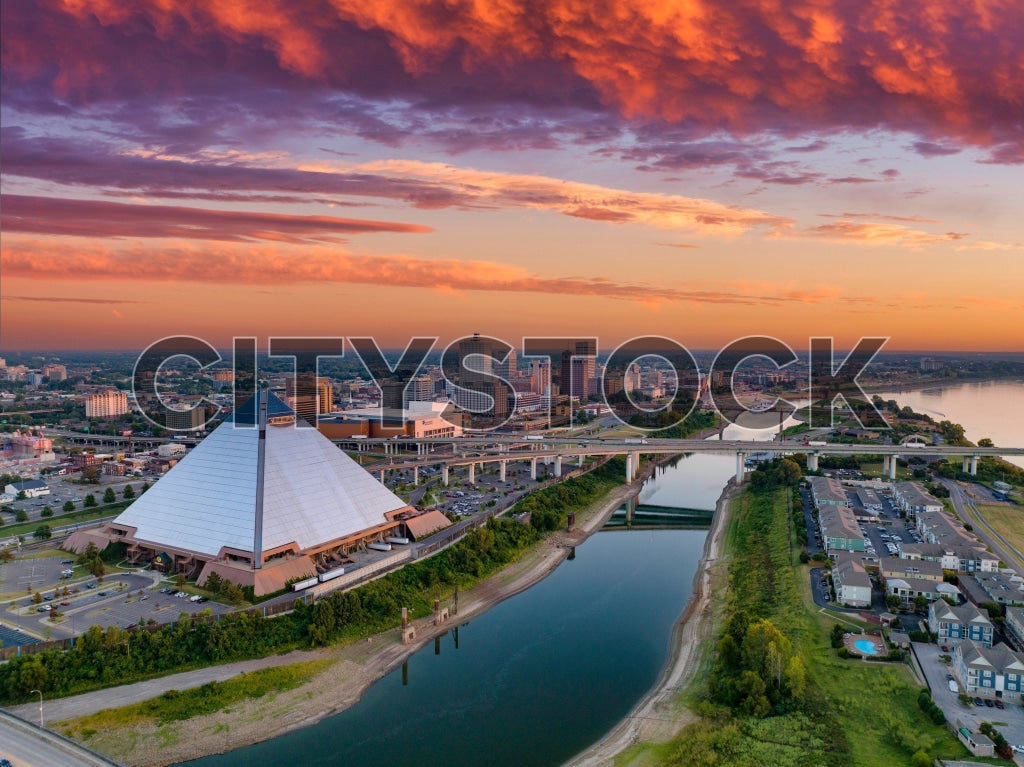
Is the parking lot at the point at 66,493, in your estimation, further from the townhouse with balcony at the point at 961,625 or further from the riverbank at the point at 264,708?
the townhouse with balcony at the point at 961,625

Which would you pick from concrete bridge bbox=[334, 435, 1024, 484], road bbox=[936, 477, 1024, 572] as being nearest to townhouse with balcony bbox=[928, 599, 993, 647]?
road bbox=[936, 477, 1024, 572]

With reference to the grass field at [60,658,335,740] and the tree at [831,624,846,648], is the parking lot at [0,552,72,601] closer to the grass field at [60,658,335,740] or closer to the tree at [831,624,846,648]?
the grass field at [60,658,335,740]

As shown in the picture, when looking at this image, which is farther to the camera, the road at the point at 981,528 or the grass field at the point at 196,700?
the road at the point at 981,528

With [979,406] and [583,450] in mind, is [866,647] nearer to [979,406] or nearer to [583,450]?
[583,450]

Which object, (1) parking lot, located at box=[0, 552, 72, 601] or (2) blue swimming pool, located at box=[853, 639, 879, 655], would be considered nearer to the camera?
(2) blue swimming pool, located at box=[853, 639, 879, 655]

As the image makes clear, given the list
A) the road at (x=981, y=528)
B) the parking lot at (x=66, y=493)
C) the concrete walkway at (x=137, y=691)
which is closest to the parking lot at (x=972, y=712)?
the road at (x=981, y=528)

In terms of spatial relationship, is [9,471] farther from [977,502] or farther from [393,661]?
[977,502]

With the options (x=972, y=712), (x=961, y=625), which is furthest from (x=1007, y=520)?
(x=972, y=712)
